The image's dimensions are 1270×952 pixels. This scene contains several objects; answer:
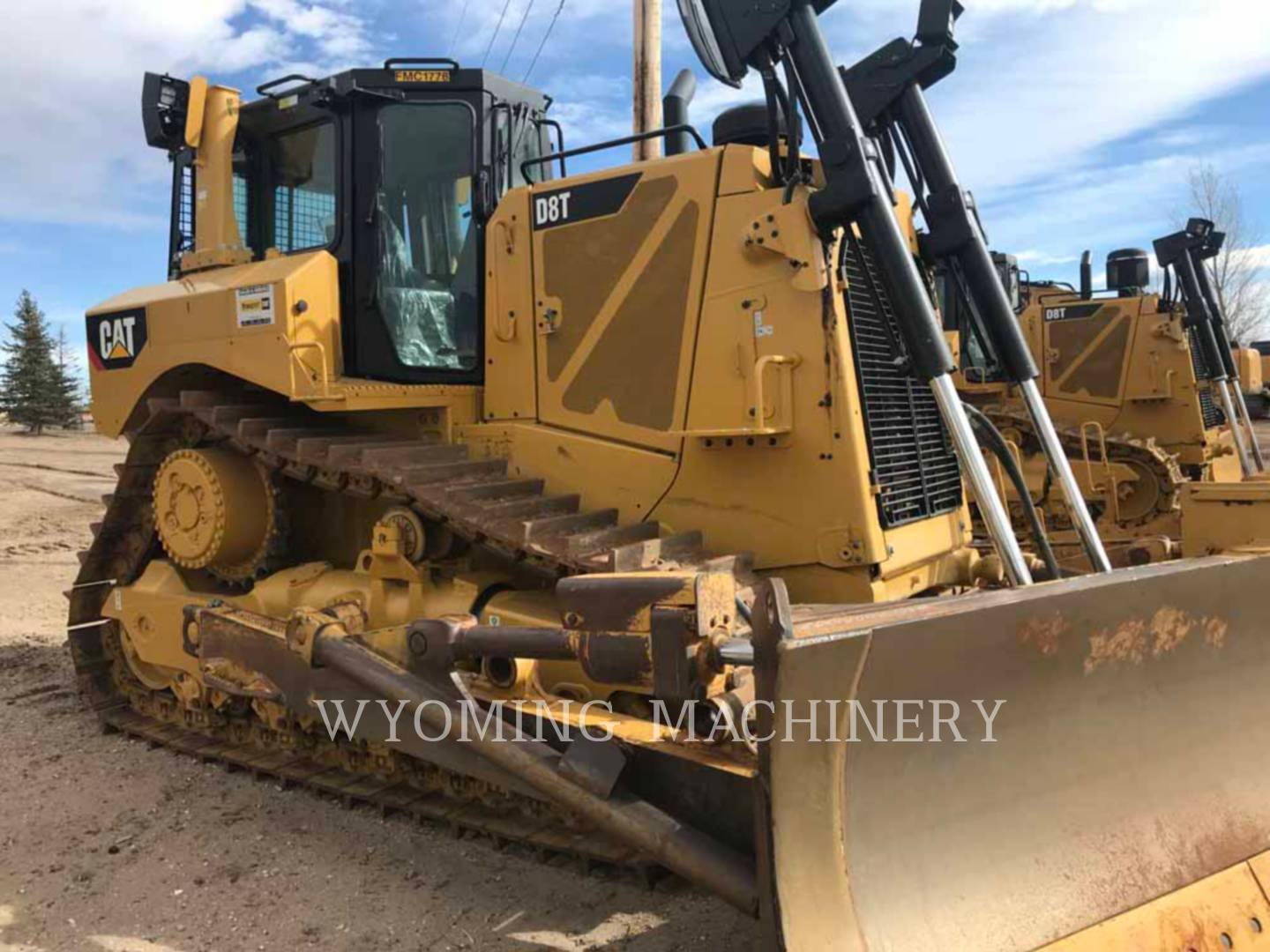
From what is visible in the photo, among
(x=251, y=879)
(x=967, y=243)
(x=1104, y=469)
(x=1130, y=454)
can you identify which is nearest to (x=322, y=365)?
(x=251, y=879)

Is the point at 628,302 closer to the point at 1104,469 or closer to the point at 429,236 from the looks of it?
the point at 429,236

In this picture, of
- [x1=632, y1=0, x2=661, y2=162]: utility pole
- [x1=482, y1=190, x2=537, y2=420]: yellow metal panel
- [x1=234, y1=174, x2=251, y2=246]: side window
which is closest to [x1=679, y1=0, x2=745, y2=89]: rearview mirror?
[x1=482, y1=190, x2=537, y2=420]: yellow metal panel

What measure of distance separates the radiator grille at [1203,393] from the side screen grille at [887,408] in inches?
329

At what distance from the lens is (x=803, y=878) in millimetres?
2398

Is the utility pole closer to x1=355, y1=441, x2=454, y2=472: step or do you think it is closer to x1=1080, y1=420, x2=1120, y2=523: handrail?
x1=355, y1=441, x2=454, y2=472: step

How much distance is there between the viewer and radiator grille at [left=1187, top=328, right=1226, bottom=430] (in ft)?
37.0

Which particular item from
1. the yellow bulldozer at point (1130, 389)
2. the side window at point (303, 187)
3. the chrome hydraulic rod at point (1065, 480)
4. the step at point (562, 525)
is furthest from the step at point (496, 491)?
the yellow bulldozer at point (1130, 389)

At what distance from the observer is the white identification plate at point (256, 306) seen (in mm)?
4567

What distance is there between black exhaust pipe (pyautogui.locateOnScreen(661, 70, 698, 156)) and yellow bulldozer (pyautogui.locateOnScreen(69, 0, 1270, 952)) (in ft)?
1.41

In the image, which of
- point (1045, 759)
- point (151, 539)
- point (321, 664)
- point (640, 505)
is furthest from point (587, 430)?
point (151, 539)

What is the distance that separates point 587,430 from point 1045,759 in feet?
7.63

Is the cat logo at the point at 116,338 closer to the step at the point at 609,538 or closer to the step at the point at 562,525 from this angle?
the step at the point at 562,525

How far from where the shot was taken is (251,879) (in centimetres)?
385

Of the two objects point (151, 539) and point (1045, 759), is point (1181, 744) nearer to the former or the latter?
point (1045, 759)
